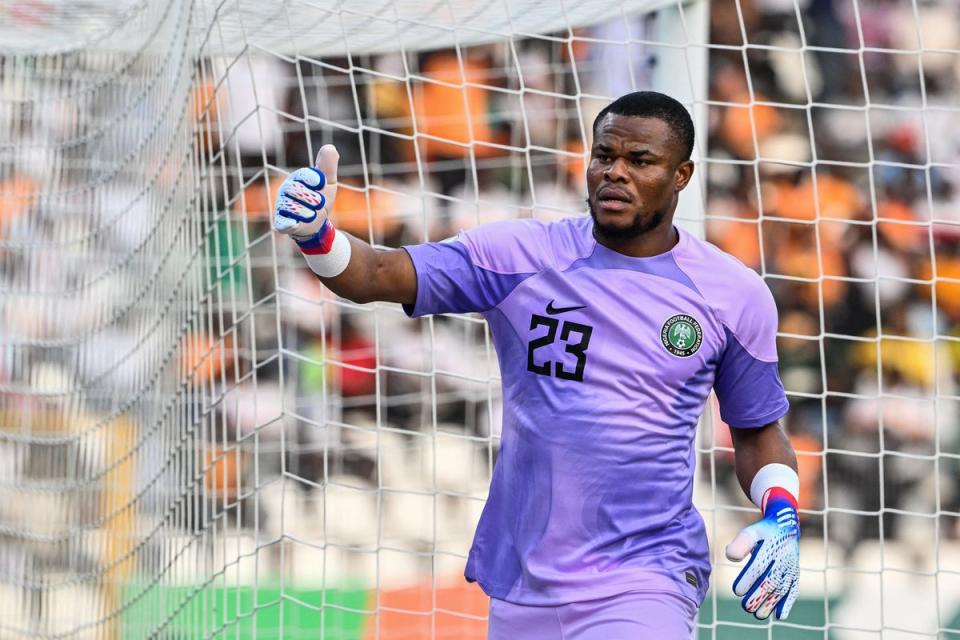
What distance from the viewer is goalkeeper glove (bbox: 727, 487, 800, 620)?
275 centimetres

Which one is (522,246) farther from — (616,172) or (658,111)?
(658,111)

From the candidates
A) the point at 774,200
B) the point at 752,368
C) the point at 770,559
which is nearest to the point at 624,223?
the point at 752,368

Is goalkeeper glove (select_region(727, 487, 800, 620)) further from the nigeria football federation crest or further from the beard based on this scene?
the beard

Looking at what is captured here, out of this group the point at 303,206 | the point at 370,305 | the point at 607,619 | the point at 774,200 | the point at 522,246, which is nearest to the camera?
the point at 303,206

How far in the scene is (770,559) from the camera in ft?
9.09

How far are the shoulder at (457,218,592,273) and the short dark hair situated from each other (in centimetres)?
23

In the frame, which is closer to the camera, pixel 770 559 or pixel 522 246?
pixel 770 559

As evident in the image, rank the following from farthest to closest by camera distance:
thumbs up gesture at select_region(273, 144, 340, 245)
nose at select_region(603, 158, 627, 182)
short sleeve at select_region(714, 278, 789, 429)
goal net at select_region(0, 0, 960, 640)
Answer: goal net at select_region(0, 0, 960, 640) → short sleeve at select_region(714, 278, 789, 429) → nose at select_region(603, 158, 627, 182) → thumbs up gesture at select_region(273, 144, 340, 245)

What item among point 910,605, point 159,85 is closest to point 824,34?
Result: point 910,605

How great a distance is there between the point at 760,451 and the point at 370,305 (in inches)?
144

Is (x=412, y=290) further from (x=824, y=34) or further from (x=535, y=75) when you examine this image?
(x=824, y=34)

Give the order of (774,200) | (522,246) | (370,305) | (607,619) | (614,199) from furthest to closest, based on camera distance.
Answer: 1. (774,200)
2. (370,305)
3. (522,246)
4. (614,199)
5. (607,619)

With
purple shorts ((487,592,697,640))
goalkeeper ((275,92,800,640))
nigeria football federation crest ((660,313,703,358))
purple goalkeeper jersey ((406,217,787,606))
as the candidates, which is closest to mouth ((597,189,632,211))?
goalkeeper ((275,92,800,640))

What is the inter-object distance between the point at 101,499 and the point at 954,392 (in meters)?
4.43
